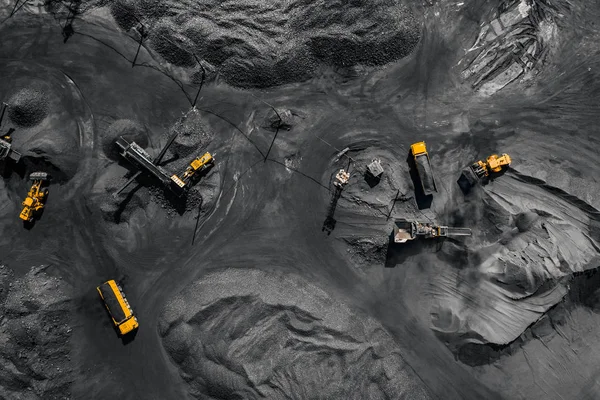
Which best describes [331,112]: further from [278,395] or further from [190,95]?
[278,395]

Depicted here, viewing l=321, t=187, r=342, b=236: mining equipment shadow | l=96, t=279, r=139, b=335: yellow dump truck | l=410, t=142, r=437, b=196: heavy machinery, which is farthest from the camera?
l=321, t=187, r=342, b=236: mining equipment shadow

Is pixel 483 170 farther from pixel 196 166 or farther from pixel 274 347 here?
pixel 196 166

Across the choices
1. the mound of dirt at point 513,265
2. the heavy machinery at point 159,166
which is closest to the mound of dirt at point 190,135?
the heavy machinery at point 159,166

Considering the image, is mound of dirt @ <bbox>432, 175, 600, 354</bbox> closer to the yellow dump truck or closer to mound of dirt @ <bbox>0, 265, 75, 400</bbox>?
the yellow dump truck

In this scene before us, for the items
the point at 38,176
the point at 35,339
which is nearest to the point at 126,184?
the point at 38,176

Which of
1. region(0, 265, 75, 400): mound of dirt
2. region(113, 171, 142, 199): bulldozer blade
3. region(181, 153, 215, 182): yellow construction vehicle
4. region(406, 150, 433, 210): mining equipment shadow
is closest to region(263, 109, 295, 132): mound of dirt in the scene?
region(181, 153, 215, 182): yellow construction vehicle
